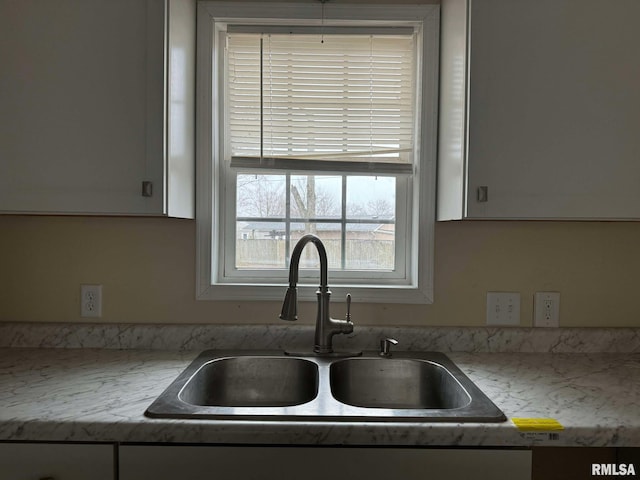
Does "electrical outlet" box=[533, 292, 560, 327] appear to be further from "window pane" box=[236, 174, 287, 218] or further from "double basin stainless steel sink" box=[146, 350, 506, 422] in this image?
"window pane" box=[236, 174, 287, 218]

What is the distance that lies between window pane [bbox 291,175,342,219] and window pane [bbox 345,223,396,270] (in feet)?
0.36

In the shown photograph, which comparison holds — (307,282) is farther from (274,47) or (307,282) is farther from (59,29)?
(59,29)

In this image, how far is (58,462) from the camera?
98 centimetres

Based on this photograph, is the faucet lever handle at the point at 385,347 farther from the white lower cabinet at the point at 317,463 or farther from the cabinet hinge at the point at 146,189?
the cabinet hinge at the point at 146,189

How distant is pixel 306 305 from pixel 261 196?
0.48 meters

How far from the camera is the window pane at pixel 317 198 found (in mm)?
1731

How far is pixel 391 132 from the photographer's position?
1.68 m

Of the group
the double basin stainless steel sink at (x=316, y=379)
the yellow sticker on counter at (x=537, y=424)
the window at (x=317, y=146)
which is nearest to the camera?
the yellow sticker on counter at (x=537, y=424)

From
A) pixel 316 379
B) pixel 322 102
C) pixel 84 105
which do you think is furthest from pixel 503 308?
pixel 84 105

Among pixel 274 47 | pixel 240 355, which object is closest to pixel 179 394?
pixel 240 355

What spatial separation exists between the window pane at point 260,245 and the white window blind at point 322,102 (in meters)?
0.25

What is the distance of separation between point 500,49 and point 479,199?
45 cm

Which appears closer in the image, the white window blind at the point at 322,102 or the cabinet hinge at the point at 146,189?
the cabinet hinge at the point at 146,189

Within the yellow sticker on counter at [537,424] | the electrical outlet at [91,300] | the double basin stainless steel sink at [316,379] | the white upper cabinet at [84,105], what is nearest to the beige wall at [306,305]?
the electrical outlet at [91,300]
